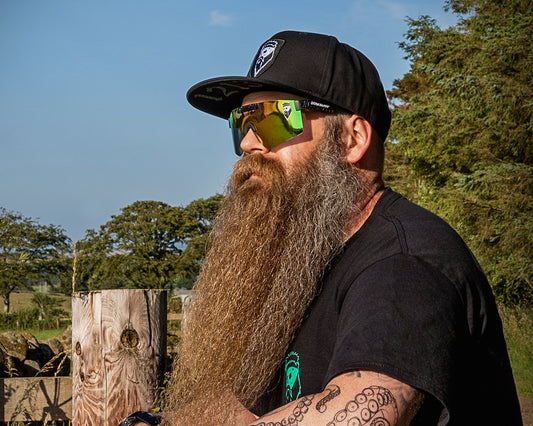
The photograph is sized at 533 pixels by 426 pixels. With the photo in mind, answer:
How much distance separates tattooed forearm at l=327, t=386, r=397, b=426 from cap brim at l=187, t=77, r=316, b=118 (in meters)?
1.02

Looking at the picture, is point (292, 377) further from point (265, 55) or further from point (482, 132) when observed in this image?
point (482, 132)

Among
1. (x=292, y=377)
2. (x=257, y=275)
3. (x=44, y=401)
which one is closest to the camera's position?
(x=292, y=377)

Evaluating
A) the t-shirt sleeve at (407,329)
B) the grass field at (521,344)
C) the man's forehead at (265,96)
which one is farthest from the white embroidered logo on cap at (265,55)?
the grass field at (521,344)

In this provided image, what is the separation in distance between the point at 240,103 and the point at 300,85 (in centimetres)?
52

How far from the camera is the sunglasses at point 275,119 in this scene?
210 centimetres

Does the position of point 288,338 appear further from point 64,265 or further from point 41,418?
point 64,265

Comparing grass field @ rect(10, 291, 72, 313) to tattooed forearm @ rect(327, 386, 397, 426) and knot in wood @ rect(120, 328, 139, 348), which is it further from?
tattooed forearm @ rect(327, 386, 397, 426)

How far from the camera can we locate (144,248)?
39406 mm

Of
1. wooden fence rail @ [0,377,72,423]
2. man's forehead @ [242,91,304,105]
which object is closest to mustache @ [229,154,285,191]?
man's forehead @ [242,91,304,105]

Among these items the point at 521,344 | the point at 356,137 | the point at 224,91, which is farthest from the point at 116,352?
the point at 521,344

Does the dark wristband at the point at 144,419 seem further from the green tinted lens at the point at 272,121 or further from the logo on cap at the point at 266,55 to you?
the logo on cap at the point at 266,55

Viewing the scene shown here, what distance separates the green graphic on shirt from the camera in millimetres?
1772

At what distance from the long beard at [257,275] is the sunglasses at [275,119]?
0.31ft

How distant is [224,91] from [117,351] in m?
1.25
